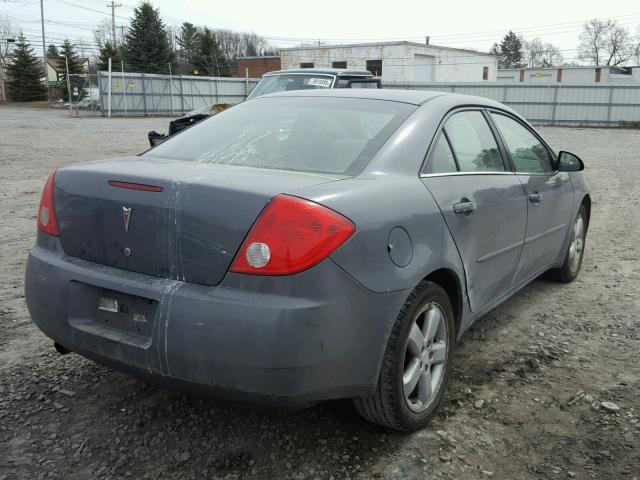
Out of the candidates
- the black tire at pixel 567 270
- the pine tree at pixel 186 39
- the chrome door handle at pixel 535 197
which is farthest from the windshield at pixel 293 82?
the pine tree at pixel 186 39

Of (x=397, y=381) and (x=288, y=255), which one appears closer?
(x=288, y=255)

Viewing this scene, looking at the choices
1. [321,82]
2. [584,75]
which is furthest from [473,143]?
[584,75]

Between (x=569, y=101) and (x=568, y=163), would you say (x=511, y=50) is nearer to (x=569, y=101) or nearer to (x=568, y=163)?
(x=569, y=101)

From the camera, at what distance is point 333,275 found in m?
2.16

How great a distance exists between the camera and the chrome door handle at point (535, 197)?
3717 mm

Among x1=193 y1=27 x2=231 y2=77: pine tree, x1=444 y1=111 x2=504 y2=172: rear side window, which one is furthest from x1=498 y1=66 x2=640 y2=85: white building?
x1=444 y1=111 x2=504 y2=172: rear side window

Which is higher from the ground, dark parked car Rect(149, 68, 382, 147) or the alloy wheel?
dark parked car Rect(149, 68, 382, 147)

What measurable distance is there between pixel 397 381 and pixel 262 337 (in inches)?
27.4

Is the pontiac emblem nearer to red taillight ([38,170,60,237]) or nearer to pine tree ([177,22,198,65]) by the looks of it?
red taillight ([38,170,60,237])

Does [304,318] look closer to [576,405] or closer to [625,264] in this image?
[576,405]

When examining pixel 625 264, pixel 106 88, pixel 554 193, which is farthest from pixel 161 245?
pixel 106 88

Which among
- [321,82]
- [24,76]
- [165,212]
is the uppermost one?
[24,76]

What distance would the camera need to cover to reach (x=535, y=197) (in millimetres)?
3773

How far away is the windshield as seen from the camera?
11.0 meters
